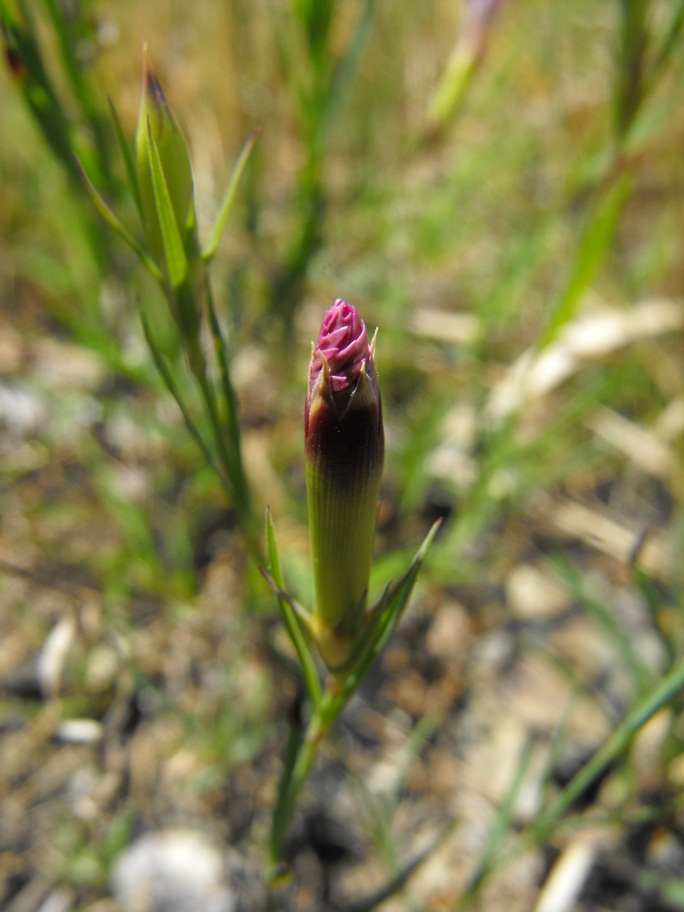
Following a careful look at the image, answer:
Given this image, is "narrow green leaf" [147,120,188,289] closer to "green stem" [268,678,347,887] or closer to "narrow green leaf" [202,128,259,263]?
"narrow green leaf" [202,128,259,263]

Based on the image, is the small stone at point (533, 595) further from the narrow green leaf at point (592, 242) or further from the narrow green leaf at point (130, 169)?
the narrow green leaf at point (130, 169)

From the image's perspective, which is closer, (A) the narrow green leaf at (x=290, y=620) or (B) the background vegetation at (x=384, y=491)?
(A) the narrow green leaf at (x=290, y=620)

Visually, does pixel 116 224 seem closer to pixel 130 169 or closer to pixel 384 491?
pixel 130 169

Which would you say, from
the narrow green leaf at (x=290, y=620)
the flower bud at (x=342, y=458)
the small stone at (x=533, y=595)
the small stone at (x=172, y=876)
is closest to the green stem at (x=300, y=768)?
the narrow green leaf at (x=290, y=620)

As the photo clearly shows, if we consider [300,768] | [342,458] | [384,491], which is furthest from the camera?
[384,491]

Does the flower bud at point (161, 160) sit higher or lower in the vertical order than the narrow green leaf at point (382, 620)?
higher

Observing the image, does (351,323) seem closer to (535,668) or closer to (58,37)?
(58,37)

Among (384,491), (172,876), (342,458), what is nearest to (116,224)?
(342,458)
